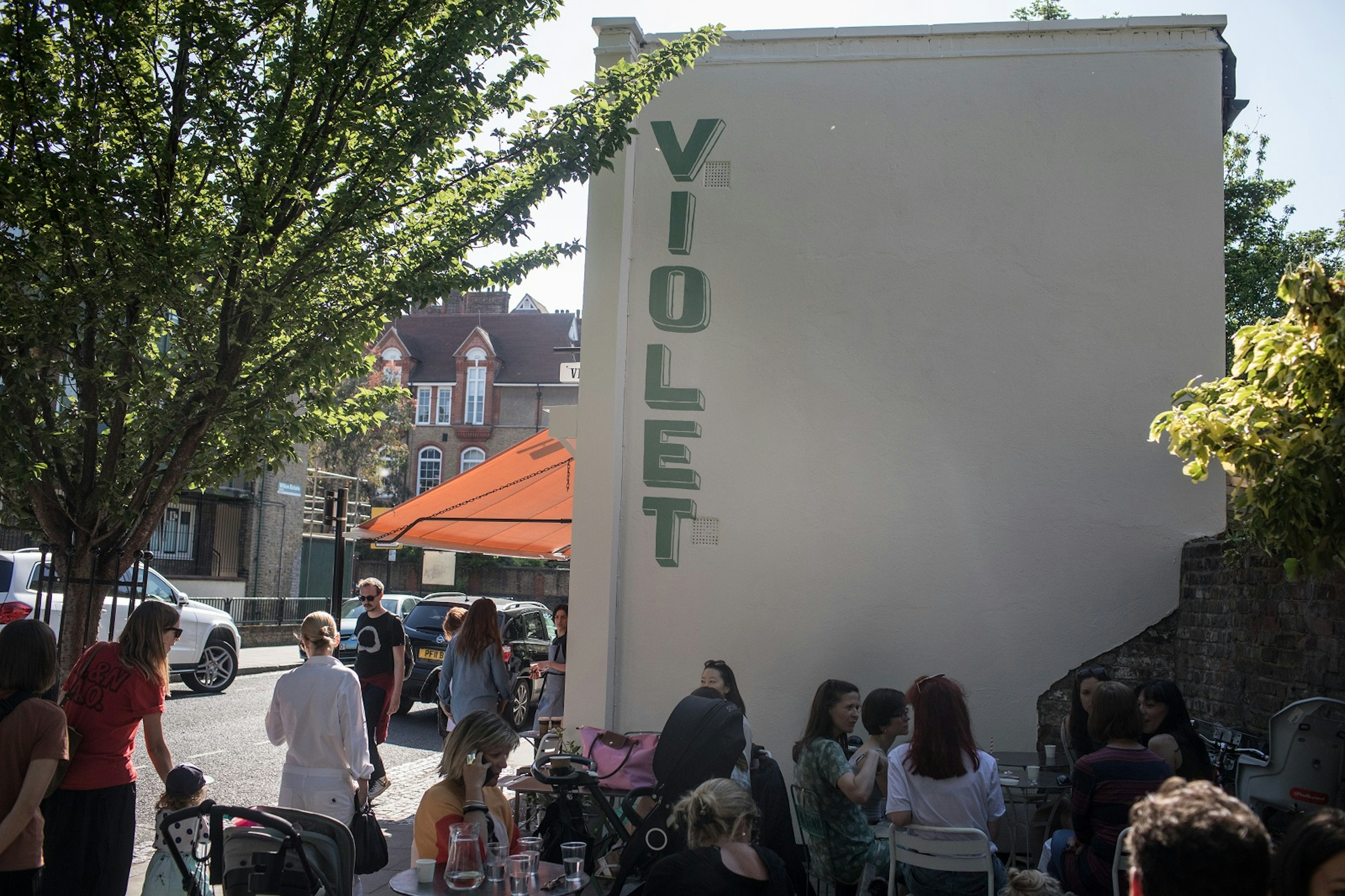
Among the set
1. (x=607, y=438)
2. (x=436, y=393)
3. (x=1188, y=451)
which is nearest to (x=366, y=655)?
(x=607, y=438)

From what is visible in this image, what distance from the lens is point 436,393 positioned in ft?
160

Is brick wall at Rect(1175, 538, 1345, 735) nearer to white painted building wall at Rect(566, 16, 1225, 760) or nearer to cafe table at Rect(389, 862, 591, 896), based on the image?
white painted building wall at Rect(566, 16, 1225, 760)

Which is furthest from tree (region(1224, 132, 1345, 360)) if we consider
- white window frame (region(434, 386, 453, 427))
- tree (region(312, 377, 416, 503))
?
white window frame (region(434, 386, 453, 427))

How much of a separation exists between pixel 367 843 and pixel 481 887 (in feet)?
5.47

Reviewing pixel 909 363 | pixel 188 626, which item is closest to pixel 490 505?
pixel 909 363

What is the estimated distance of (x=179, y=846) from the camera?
3865 mm

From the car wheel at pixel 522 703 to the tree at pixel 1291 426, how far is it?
11.1 m

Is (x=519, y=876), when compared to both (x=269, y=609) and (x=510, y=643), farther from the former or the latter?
(x=269, y=609)

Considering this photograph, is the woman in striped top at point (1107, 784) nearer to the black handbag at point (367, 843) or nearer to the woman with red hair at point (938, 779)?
the woman with red hair at point (938, 779)

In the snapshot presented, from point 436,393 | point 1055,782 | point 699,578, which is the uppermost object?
point 436,393

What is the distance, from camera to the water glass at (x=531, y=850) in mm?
3818

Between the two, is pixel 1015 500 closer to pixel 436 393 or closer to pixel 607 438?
pixel 607 438

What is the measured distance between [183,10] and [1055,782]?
603 cm

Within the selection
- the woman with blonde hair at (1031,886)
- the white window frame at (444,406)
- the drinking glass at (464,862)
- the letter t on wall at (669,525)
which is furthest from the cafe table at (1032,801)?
the white window frame at (444,406)
